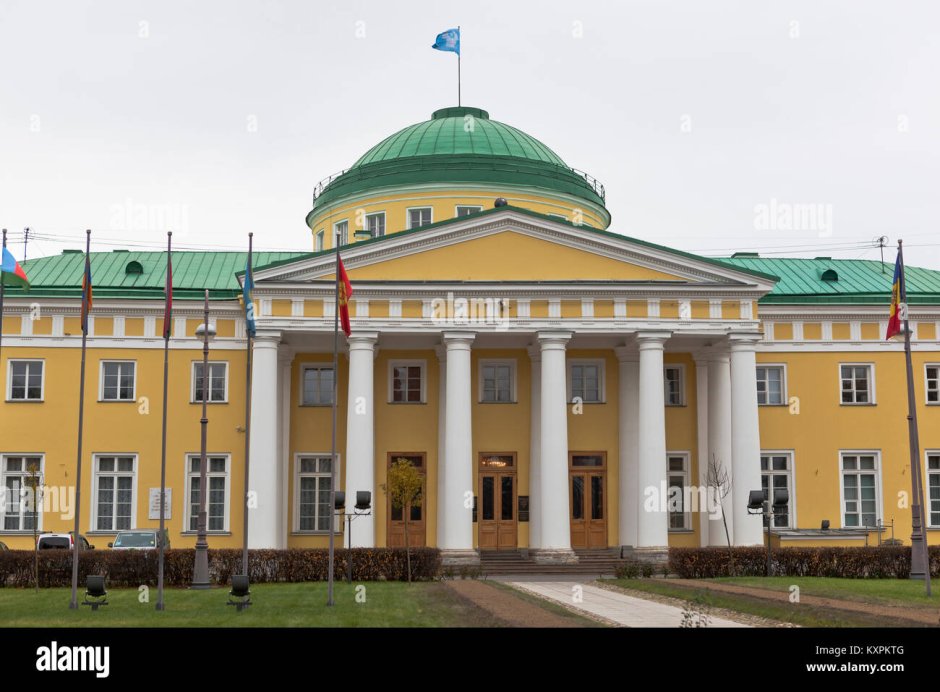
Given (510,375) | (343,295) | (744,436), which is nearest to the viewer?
(343,295)

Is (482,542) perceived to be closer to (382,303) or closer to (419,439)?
(419,439)

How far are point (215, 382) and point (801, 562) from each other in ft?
70.6

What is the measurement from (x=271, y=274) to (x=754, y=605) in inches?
851

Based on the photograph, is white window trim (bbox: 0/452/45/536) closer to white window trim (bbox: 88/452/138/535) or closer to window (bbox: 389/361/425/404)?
white window trim (bbox: 88/452/138/535)

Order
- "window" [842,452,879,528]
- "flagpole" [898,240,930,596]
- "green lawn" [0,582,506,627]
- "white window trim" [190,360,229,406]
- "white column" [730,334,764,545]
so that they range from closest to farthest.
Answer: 1. "green lawn" [0,582,506,627]
2. "flagpole" [898,240,930,596]
3. "white column" [730,334,764,545]
4. "white window trim" [190,360,229,406]
5. "window" [842,452,879,528]

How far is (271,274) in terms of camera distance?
39.4 meters

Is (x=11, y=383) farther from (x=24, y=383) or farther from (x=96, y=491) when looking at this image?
(x=96, y=491)

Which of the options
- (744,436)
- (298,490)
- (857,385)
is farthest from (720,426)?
(298,490)

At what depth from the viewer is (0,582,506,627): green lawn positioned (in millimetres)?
21469

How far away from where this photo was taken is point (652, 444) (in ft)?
130

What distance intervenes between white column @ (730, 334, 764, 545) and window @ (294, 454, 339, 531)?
14.6 meters

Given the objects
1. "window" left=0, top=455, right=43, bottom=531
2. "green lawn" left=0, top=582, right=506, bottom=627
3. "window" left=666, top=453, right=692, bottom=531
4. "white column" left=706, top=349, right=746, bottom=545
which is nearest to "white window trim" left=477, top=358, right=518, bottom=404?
"window" left=666, top=453, right=692, bottom=531
